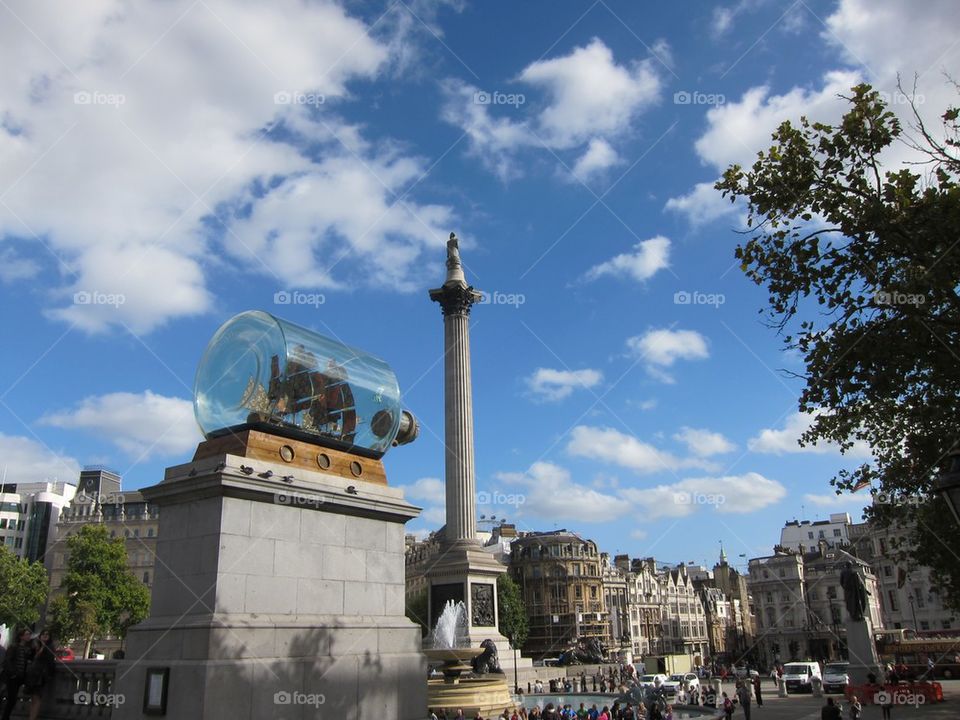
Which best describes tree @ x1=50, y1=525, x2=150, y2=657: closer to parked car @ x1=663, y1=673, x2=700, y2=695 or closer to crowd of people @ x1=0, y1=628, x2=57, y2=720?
parked car @ x1=663, y1=673, x2=700, y2=695

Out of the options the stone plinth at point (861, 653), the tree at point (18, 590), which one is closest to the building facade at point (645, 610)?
the tree at point (18, 590)

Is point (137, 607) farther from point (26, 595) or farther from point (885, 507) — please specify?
point (885, 507)

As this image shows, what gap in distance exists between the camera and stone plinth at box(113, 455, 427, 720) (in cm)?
875

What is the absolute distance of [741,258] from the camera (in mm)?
14297

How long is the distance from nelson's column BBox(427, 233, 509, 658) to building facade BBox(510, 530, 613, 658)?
4085cm

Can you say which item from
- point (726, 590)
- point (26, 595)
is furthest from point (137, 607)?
point (726, 590)

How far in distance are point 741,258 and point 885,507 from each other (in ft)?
31.5

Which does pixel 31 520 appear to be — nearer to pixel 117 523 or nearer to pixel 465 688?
pixel 117 523

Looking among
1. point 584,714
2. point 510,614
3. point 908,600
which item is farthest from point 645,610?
point 584,714

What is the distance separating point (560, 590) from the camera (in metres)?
88.1

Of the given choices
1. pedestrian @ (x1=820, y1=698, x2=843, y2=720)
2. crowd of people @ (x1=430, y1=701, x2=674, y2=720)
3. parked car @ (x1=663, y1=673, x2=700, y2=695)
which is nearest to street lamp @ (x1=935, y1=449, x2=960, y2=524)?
pedestrian @ (x1=820, y1=698, x2=843, y2=720)

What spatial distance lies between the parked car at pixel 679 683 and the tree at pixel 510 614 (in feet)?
104

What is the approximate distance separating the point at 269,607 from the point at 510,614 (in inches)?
2595

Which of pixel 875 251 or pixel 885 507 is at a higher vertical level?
pixel 875 251
